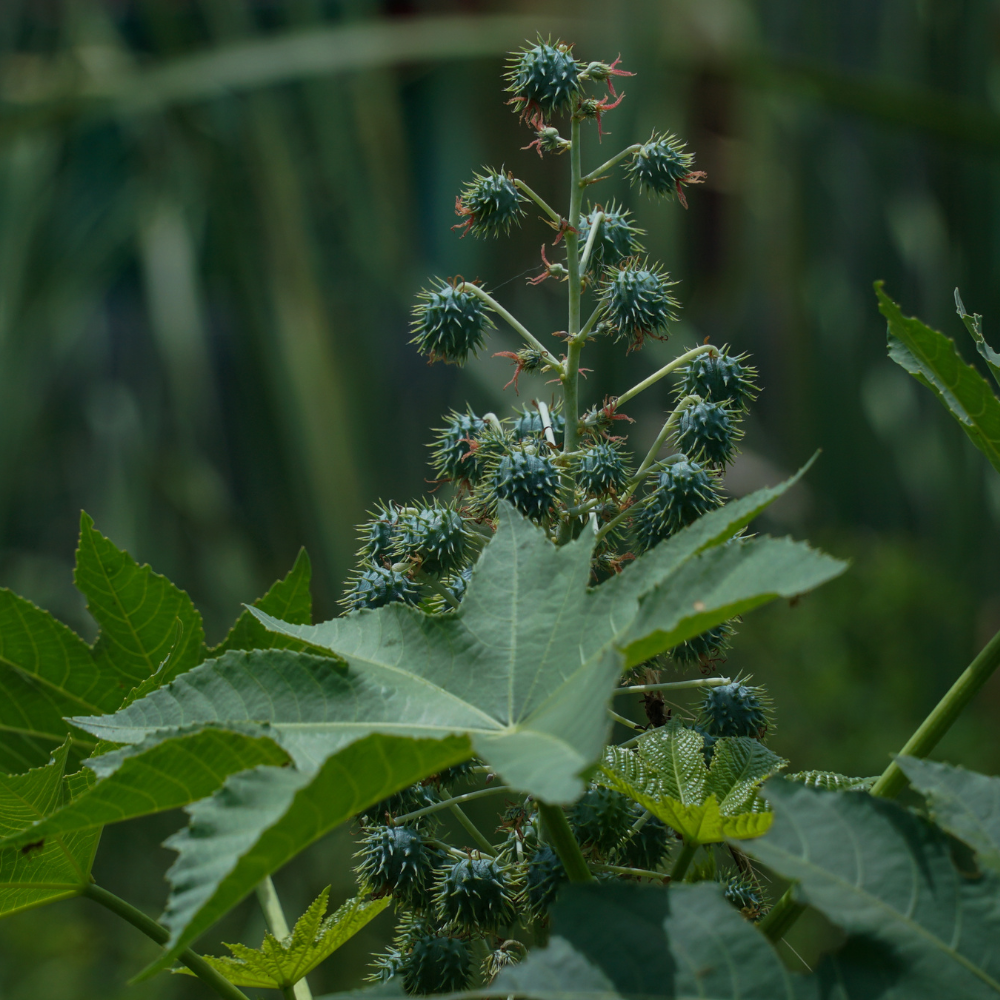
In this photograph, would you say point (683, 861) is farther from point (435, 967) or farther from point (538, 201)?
point (538, 201)

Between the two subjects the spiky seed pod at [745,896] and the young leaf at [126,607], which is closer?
the spiky seed pod at [745,896]

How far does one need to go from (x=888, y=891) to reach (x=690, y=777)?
0.14 metres

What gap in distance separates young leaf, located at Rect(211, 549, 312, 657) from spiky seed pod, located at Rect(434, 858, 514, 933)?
0.65 ft

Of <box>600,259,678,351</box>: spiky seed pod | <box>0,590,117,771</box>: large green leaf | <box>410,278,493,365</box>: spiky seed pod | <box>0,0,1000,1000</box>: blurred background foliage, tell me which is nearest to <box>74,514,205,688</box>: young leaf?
<box>0,590,117,771</box>: large green leaf

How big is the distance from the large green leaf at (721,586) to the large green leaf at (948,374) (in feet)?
0.51

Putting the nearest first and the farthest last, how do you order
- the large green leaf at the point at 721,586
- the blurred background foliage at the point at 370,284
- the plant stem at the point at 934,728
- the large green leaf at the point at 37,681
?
the large green leaf at the point at 721,586, the plant stem at the point at 934,728, the large green leaf at the point at 37,681, the blurred background foliage at the point at 370,284

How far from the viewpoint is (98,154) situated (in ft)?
14.5

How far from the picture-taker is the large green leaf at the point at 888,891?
15.9 inches

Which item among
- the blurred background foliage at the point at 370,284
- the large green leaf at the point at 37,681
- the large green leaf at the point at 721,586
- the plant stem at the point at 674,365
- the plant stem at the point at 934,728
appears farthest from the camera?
the blurred background foliage at the point at 370,284

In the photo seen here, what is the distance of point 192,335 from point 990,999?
10.9 ft

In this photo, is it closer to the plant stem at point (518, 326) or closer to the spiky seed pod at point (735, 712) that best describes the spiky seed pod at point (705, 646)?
the spiky seed pod at point (735, 712)

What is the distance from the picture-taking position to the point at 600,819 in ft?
1.81

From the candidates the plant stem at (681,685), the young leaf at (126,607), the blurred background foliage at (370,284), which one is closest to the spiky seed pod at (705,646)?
the plant stem at (681,685)

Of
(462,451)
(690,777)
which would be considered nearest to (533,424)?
(462,451)
